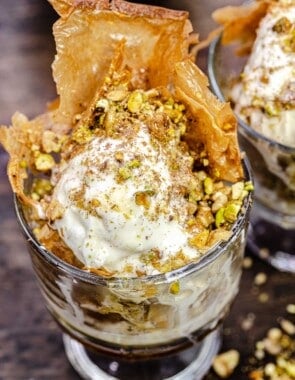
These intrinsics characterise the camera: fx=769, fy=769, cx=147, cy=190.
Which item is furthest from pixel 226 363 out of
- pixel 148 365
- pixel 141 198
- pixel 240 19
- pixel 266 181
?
pixel 240 19

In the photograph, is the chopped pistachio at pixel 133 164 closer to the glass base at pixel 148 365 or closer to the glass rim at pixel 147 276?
the glass rim at pixel 147 276

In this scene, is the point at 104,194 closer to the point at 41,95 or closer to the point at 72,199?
the point at 72,199

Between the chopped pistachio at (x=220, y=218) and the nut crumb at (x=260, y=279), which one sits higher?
the chopped pistachio at (x=220, y=218)

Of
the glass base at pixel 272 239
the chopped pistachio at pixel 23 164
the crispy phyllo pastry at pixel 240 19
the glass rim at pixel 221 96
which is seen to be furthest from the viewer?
the glass base at pixel 272 239

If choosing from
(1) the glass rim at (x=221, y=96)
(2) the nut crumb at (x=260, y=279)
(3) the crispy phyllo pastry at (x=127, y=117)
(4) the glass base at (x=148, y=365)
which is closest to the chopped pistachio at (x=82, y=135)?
(3) the crispy phyllo pastry at (x=127, y=117)

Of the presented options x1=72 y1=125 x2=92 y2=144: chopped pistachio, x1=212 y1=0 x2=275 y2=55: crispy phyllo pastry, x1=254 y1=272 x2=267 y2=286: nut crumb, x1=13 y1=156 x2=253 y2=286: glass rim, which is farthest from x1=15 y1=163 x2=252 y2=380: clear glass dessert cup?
x1=212 y1=0 x2=275 y2=55: crispy phyllo pastry

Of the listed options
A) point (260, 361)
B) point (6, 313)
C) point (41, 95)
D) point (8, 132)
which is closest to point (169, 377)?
point (260, 361)
